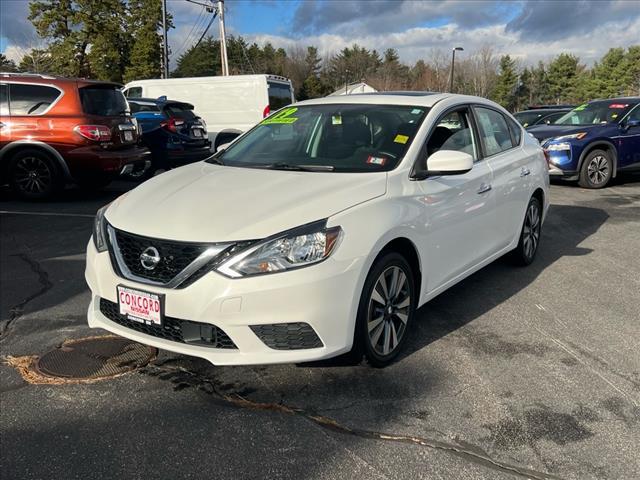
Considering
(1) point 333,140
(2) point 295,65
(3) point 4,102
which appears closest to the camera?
(1) point 333,140

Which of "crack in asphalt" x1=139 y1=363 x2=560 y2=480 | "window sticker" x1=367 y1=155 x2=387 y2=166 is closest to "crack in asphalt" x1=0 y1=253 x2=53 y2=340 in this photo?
"crack in asphalt" x1=139 y1=363 x2=560 y2=480

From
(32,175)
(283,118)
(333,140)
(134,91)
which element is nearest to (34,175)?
(32,175)

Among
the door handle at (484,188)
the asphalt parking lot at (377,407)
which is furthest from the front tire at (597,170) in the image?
the door handle at (484,188)

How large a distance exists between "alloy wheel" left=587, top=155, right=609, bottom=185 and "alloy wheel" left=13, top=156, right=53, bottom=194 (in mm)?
9621

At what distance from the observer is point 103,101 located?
9117 mm

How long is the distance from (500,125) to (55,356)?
13.5 ft

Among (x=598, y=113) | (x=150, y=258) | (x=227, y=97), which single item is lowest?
(x=150, y=258)

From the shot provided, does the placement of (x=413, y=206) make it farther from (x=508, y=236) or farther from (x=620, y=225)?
(x=620, y=225)

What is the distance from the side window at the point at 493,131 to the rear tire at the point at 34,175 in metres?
6.85

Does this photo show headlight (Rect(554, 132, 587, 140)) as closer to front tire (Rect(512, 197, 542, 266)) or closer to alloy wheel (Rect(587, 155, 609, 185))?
alloy wheel (Rect(587, 155, 609, 185))

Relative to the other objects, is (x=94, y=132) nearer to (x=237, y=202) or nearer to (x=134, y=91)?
(x=237, y=202)

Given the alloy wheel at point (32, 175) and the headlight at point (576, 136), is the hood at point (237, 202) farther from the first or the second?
the headlight at point (576, 136)

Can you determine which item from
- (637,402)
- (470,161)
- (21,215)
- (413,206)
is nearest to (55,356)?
(413,206)

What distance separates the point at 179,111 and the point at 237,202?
9.72m
